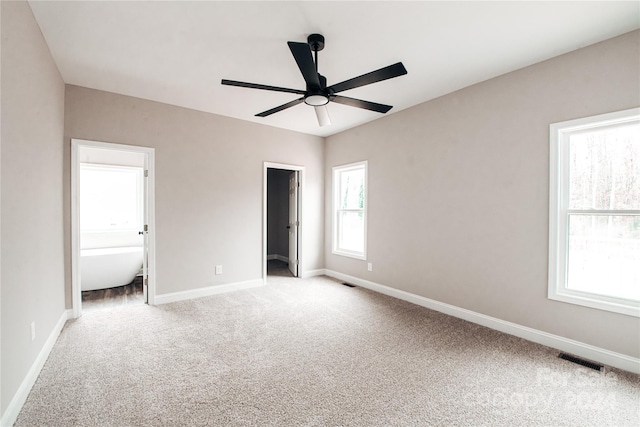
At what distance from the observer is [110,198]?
541cm

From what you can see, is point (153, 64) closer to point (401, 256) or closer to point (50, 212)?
point (50, 212)

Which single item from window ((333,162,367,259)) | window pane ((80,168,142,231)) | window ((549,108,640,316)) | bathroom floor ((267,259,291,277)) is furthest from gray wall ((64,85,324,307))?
window ((549,108,640,316))

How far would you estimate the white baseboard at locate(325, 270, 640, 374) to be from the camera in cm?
A: 236

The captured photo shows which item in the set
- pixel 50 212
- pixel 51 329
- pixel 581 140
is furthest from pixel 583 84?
pixel 51 329

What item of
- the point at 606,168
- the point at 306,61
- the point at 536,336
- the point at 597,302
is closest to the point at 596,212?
the point at 606,168

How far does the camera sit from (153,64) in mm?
2916

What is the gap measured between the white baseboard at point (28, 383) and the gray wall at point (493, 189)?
12.5 feet

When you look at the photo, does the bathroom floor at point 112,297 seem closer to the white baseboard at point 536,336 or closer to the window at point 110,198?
the window at point 110,198

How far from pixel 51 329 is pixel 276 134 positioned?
373cm

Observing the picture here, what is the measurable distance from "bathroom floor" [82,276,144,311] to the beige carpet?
1.46ft

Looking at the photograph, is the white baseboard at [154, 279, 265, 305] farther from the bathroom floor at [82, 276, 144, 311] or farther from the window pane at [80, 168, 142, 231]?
the window pane at [80, 168, 142, 231]

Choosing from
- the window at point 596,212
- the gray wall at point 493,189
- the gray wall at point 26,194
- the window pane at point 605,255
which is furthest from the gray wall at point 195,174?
the window pane at point 605,255

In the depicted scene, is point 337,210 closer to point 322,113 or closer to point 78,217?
point 322,113

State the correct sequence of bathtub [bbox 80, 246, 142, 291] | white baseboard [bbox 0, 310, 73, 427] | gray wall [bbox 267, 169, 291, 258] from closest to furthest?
white baseboard [bbox 0, 310, 73, 427]
bathtub [bbox 80, 246, 142, 291]
gray wall [bbox 267, 169, 291, 258]
